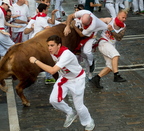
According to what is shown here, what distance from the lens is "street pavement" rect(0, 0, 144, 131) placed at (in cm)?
747

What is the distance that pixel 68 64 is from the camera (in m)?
6.81

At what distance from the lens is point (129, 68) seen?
432 inches

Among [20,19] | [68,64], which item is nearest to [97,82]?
[68,64]

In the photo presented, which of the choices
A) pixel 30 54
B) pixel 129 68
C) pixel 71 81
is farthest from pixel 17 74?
pixel 129 68

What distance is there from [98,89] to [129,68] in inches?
72.8

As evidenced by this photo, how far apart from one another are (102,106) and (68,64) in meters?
1.96

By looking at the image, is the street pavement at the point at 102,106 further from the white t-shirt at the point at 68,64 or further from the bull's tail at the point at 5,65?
the white t-shirt at the point at 68,64

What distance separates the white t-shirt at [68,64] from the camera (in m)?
6.63

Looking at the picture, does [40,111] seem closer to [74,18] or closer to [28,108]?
[28,108]

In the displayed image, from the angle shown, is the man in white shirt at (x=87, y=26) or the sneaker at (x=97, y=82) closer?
the man in white shirt at (x=87, y=26)

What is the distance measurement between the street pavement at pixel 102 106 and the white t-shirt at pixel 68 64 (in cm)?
109

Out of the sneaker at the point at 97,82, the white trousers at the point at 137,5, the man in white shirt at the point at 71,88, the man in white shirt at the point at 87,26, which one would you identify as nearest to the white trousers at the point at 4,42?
the man in white shirt at the point at 87,26

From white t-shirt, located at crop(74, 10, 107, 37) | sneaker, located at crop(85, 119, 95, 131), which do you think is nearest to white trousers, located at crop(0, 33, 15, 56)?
white t-shirt, located at crop(74, 10, 107, 37)

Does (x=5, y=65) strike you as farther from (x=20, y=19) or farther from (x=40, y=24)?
(x=20, y=19)
